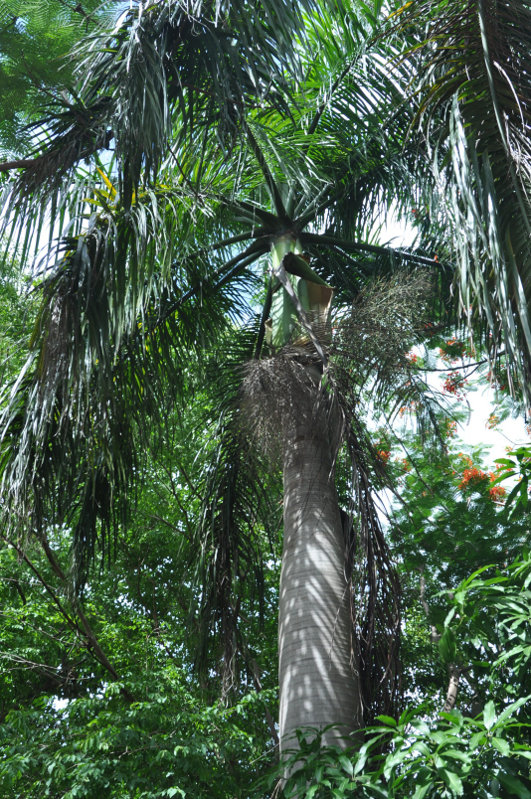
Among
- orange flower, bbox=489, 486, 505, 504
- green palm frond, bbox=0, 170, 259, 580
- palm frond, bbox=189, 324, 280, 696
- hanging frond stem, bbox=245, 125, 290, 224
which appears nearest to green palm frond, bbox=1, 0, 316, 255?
hanging frond stem, bbox=245, 125, 290, 224

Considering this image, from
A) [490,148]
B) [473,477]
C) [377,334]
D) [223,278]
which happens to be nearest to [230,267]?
[223,278]

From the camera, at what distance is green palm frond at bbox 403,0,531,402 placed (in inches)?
137

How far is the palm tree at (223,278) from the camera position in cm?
385

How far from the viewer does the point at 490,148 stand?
3.80 meters

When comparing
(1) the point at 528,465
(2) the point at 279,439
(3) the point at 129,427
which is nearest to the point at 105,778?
(3) the point at 129,427

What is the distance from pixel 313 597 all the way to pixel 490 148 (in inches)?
96.4

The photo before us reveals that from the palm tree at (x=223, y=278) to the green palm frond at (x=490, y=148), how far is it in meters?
0.08

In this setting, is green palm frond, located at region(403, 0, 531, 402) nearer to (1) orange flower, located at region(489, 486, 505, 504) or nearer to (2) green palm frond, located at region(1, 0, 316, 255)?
(2) green palm frond, located at region(1, 0, 316, 255)

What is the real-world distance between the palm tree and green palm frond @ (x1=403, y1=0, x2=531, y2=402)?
79mm

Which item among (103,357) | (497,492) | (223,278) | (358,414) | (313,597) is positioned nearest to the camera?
(313,597)

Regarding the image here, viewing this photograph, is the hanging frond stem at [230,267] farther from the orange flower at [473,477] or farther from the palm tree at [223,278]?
the orange flower at [473,477]

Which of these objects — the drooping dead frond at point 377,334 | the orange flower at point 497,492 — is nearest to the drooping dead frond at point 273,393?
the drooping dead frond at point 377,334

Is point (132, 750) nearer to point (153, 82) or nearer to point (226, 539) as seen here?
point (226, 539)

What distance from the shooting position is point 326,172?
6.04 metres
